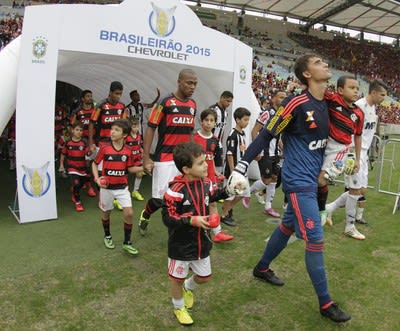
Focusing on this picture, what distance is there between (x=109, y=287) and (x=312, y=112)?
92.0 inches

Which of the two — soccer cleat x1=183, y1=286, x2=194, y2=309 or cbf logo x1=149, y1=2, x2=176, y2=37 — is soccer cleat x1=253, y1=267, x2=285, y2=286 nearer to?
soccer cleat x1=183, y1=286, x2=194, y2=309

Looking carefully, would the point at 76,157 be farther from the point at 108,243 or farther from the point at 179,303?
the point at 179,303

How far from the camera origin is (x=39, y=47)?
5.11 meters

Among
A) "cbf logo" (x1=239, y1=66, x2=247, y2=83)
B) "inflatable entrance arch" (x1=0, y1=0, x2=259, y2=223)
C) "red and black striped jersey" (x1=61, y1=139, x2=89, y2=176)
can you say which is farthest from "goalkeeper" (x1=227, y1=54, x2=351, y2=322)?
"cbf logo" (x1=239, y1=66, x2=247, y2=83)

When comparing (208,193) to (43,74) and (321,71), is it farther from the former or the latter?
(43,74)

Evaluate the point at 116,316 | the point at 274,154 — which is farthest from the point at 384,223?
the point at 116,316

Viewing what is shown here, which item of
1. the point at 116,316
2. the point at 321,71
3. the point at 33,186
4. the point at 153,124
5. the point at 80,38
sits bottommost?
the point at 116,316

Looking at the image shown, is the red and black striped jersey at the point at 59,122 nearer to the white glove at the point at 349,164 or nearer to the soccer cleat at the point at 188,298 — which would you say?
the soccer cleat at the point at 188,298

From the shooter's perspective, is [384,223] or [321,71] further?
[384,223]

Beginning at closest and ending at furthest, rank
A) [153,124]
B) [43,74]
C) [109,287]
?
[109,287], [153,124], [43,74]

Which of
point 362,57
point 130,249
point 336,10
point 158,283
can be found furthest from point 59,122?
point 362,57

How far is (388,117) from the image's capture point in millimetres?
29219

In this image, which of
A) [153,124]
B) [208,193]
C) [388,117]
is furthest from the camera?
[388,117]

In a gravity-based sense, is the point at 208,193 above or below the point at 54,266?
above
